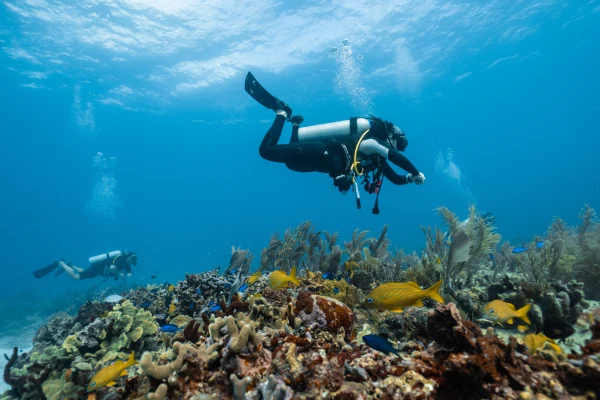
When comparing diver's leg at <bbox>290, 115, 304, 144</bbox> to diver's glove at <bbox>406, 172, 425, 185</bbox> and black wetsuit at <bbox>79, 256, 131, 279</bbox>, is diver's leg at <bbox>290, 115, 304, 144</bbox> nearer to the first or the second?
diver's glove at <bbox>406, 172, 425, 185</bbox>

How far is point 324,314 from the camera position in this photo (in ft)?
11.4

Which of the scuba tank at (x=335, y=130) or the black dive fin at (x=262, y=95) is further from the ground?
the black dive fin at (x=262, y=95)

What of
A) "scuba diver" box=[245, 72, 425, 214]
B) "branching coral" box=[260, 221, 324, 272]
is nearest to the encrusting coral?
"scuba diver" box=[245, 72, 425, 214]

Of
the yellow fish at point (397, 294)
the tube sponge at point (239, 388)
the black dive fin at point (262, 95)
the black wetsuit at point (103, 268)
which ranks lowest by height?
the black wetsuit at point (103, 268)

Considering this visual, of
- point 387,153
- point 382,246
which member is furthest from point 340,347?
point 382,246

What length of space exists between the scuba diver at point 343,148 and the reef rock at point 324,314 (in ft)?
12.8

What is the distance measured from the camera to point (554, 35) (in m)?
36.3

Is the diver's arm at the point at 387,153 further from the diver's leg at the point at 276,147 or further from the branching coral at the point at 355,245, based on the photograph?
the branching coral at the point at 355,245

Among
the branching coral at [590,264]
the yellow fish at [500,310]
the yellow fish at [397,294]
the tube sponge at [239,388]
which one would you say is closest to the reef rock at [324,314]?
the yellow fish at [397,294]

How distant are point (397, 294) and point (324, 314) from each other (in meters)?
1.03

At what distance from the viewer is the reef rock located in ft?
11.1

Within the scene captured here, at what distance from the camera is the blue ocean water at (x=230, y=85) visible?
80.8 feet

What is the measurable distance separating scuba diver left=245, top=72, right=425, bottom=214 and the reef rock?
390 cm

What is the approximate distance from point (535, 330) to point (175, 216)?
551 ft
